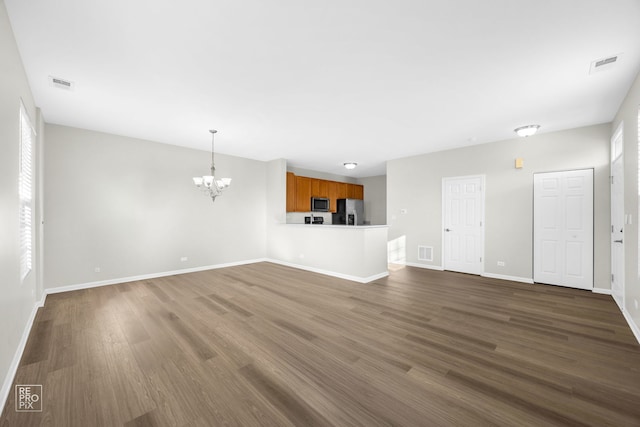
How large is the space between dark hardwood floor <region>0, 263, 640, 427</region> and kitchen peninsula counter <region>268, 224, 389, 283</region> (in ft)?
3.25

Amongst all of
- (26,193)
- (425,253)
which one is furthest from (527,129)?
(26,193)

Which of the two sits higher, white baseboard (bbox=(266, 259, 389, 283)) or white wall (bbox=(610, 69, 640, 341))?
white wall (bbox=(610, 69, 640, 341))

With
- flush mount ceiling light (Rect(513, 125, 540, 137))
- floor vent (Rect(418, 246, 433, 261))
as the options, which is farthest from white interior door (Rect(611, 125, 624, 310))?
floor vent (Rect(418, 246, 433, 261))

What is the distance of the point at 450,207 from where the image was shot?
5809mm

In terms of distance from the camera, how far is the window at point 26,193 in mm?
2725

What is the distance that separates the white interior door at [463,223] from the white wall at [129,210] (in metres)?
4.95

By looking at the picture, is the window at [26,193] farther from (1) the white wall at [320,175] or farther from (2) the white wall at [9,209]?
(1) the white wall at [320,175]

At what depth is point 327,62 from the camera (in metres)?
2.54

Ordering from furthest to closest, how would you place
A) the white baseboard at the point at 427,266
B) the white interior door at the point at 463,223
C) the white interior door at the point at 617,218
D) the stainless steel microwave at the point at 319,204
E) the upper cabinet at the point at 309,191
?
the stainless steel microwave at the point at 319,204, the upper cabinet at the point at 309,191, the white baseboard at the point at 427,266, the white interior door at the point at 463,223, the white interior door at the point at 617,218

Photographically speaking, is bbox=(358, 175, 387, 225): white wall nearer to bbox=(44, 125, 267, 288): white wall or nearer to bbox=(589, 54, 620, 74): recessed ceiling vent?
bbox=(44, 125, 267, 288): white wall

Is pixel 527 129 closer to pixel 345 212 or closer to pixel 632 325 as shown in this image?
pixel 632 325

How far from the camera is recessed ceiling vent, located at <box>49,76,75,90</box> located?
289 centimetres

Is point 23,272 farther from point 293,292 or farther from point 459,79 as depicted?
point 459,79

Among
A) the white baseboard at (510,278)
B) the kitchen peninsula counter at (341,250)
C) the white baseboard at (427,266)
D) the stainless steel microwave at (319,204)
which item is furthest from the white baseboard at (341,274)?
the stainless steel microwave at (319,204)
